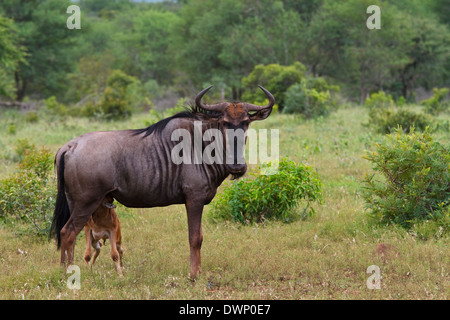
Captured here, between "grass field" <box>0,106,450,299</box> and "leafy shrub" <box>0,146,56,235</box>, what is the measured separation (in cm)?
22

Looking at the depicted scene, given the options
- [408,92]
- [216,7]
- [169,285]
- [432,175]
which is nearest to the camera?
[169,285]

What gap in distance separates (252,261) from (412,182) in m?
2.58

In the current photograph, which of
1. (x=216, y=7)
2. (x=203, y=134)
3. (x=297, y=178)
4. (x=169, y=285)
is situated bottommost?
(x=169, y=285)

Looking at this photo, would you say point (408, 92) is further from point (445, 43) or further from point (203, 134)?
point (203, 134)

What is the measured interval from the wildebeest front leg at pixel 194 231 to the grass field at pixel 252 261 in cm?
15

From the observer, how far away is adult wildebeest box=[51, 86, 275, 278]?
212 inches

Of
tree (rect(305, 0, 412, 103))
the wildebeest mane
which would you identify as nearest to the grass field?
the wildebeest mane

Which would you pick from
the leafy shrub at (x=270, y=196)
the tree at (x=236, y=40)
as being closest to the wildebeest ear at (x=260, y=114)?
the leafy shrub at (x=270, y=196)

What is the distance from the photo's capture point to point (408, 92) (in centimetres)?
3478

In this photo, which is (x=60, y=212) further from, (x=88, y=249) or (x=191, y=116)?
(x=191, y=116)

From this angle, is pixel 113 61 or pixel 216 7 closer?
pixel 216 7

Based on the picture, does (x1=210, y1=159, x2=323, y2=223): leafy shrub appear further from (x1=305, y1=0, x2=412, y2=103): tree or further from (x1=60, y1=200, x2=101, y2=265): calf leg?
(x1=305, y1=0, x2=412, y2=103): tree
